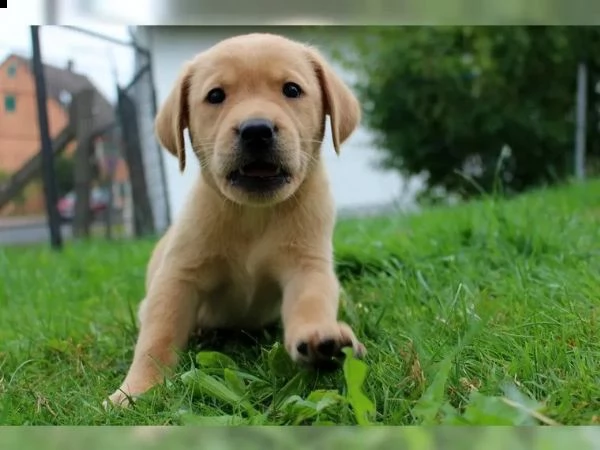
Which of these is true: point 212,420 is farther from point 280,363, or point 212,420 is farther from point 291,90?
point 291,90

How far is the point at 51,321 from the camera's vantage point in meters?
2.49

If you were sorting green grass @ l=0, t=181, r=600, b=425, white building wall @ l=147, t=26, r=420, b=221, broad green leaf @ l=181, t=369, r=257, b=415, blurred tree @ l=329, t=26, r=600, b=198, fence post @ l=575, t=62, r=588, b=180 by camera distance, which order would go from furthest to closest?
1. blurred tree @ l=329, t=26, r=600, b=198
2. fence post @ l=575, t=62, r=588, b=180
3. white building wall @ l=147, t=26, r=420, b=221
4. broad green leaf @ l=181, t=369, r=257, b=415
5. green grass @ l=0, t=181, r=600, b=425

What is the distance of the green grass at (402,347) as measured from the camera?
4.50ft

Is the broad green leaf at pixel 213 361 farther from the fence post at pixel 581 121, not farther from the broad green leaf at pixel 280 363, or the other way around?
the fence post at pixel 581 121

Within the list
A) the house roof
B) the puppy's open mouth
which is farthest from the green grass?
the house roof

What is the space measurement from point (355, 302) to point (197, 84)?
813mm

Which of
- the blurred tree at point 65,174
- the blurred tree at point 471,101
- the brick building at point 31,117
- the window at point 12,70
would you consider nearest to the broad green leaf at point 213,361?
the blurred tree at point 471,101

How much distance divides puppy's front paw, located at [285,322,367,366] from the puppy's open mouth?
43 cm

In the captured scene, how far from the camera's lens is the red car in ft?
19.5

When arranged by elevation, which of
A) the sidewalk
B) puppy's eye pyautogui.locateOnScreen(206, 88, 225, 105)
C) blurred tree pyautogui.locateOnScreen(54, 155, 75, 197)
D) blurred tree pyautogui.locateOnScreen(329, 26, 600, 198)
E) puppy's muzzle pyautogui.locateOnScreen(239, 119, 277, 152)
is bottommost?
the sidewalk

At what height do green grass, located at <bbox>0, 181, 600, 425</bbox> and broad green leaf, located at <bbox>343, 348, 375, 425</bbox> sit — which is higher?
broad green leaf, located at <bbox>343, 348, 375, 425</bbox>

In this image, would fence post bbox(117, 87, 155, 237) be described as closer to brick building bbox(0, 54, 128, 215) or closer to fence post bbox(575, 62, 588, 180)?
brick building bbox(0, 54, 128, 215)

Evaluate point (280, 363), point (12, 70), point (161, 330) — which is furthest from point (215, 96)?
point (12, 70)

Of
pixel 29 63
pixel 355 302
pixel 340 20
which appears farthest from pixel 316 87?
pixel 29 63
